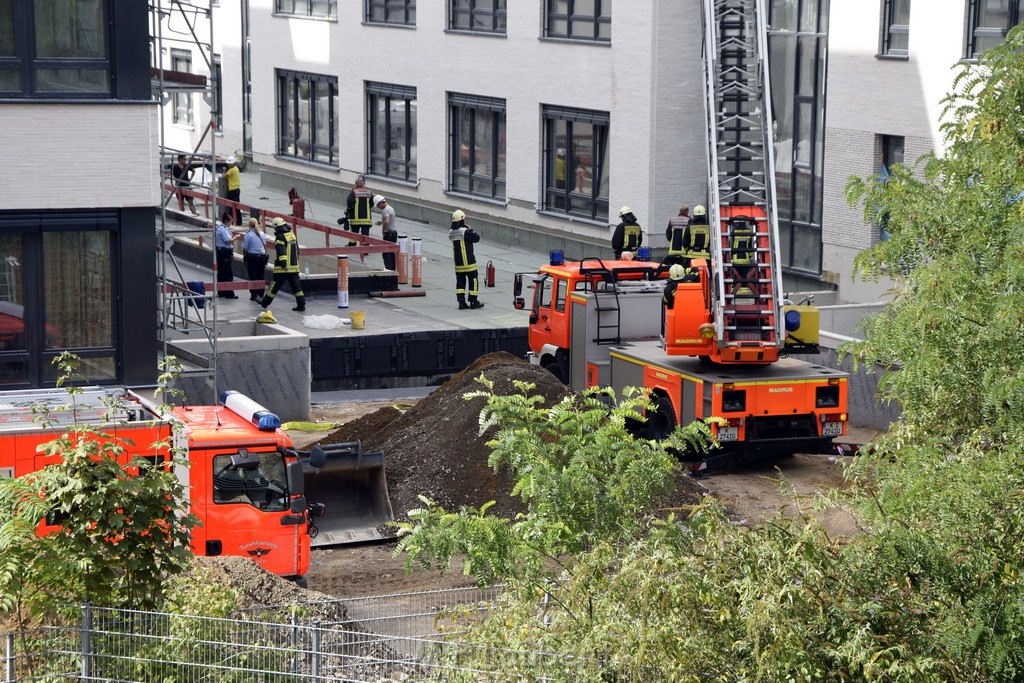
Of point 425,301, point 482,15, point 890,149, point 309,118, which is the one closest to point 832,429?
point 890,149

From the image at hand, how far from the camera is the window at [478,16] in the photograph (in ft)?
130

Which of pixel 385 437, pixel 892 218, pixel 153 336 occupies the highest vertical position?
pixel 892 218

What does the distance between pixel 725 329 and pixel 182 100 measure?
43.2 meters

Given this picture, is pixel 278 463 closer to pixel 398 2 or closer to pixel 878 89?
pixel 878 89

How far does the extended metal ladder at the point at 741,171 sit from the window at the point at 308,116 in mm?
25315

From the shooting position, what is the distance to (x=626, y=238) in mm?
28422

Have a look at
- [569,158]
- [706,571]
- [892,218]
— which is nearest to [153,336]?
[892,218]

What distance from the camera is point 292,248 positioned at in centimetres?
2873

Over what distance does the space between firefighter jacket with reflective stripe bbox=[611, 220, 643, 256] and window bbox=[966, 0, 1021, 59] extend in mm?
7169

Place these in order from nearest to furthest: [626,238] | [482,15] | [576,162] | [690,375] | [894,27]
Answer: [690,375]
[626,238]
[894,27]
[576,162]
[482,15]

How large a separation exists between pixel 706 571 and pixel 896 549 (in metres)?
1.00

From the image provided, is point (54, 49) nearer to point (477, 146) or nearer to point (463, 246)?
→ point (463, 246)

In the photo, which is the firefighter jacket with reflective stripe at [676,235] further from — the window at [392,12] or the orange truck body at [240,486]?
the window at [392,12]

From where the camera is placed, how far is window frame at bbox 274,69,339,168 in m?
47.6
